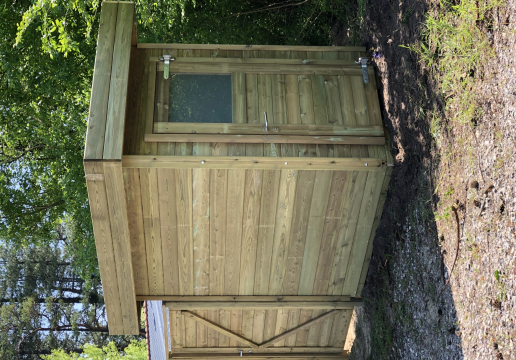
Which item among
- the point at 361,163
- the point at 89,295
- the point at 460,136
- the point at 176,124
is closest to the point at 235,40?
the point at 176,124

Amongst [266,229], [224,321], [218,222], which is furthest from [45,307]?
[266,229]

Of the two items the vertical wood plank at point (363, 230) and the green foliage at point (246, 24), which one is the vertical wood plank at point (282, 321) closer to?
the vertical wood plank at point (363, 230)

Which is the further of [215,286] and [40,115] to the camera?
[40,115]

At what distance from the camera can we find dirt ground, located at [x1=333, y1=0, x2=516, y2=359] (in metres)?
2.99

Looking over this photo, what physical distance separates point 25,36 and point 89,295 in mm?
17790

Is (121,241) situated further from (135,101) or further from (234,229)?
(135,101)

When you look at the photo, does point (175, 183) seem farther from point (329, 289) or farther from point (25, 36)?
point (25, 36)

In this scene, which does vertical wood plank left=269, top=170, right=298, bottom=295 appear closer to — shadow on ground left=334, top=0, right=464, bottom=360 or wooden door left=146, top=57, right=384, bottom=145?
wooden door left=146, top=57, right=384, bottom=145

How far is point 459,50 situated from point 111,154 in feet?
9.15

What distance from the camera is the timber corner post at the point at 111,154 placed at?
3955 millimetres

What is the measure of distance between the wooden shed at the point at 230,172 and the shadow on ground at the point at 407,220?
17 cm

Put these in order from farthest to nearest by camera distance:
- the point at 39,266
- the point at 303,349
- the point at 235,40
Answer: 1. the point at 39,266
2. the point at 235,40
3. the point at 303,349

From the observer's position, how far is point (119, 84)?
423 centimetres

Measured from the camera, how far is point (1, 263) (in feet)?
82.7
